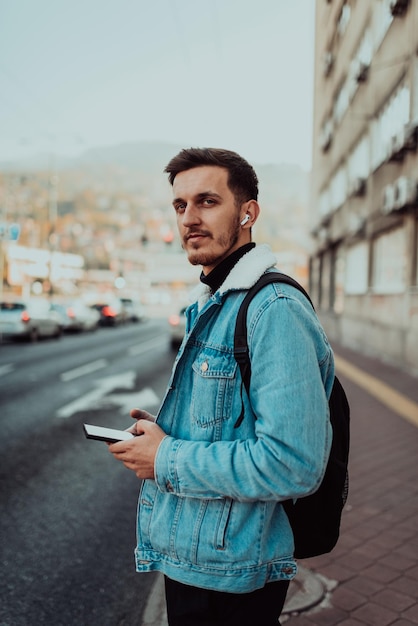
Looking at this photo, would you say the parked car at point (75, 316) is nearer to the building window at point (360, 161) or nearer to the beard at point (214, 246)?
the building window at point (360, 161)

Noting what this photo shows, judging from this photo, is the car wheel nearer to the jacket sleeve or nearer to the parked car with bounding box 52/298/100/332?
the parked car with bounding box 52/298/100/332

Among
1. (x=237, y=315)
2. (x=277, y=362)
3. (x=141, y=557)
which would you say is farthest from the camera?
(x=141, y=557)

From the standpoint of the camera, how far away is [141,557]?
5.49 feet

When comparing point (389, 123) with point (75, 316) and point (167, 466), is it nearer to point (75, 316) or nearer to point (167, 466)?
point (167, 466)

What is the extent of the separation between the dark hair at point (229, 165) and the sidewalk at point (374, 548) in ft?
7.55

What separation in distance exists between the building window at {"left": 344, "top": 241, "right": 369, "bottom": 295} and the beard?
1793cm

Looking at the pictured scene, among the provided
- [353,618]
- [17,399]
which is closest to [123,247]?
[17,399]

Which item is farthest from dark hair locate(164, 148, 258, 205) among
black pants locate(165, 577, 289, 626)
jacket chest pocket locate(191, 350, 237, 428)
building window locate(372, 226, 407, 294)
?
building window locate(372, 226, 407, 294)

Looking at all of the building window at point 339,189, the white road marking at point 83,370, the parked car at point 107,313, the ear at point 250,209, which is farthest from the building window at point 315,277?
the ear at point 250,209

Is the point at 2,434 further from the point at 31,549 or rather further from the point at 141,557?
the point at 141,557

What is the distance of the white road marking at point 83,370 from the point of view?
1288 centimetres

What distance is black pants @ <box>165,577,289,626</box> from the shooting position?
1577 mm

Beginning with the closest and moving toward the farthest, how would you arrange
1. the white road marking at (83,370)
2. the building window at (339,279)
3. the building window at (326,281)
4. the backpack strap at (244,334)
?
the backpack strap at (244,334) → the white road marking at (83,370) → the building window at (339,279) → the building window at (326,281)

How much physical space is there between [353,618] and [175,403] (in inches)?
80.5
